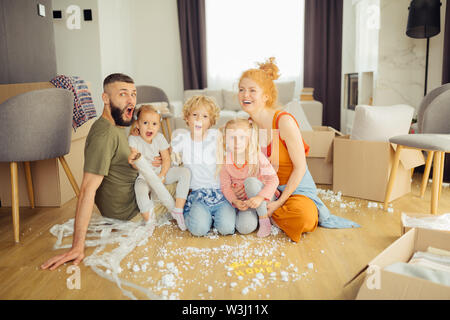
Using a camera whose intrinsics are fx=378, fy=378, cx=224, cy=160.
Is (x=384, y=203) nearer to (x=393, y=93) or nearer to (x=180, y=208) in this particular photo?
(x=180, y=208)

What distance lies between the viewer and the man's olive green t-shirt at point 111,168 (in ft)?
5.48

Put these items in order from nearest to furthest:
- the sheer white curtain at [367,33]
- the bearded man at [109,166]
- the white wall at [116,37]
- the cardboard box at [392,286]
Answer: the cardboard box at [392,286], the bearded man at [109,166], the sheer white curtain at [367,33], the white wall at [116,37]

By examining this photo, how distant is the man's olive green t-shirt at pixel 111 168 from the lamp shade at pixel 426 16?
9.65ft

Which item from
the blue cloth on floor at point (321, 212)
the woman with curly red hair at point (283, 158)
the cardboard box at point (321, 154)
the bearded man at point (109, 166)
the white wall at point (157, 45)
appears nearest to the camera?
the bearded man at point (109, 166)

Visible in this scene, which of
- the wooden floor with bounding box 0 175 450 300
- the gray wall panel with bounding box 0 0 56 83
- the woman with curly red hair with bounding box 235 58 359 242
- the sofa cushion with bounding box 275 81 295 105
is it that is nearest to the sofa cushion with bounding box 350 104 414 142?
the wooden floor with bounding box 0 175 450 300

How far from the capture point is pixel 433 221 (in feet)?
6.11

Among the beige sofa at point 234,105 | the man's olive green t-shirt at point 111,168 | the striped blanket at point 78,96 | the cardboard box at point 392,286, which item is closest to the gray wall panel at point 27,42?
the striped blanket at point 78,96

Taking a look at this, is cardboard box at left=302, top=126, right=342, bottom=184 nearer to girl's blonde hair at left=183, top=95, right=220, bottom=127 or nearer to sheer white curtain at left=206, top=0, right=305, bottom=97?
girl's blonde hair at left=183, top=95, right=220, bottom=127

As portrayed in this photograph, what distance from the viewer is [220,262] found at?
5.18ft

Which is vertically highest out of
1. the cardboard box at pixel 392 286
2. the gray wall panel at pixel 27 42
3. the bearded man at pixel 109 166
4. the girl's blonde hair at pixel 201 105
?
the gray wall panel at pixel 27 42

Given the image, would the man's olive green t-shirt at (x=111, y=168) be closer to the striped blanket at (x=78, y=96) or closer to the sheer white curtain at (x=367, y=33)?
the striped blanket at (x=78, y=96)

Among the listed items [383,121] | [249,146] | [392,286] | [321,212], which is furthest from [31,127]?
[383,121]
